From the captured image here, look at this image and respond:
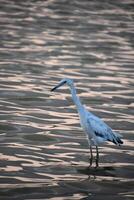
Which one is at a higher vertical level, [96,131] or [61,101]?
[96,131]

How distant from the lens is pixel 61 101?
67.5 ft

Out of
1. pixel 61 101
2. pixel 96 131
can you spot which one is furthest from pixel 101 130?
pixel 61 101

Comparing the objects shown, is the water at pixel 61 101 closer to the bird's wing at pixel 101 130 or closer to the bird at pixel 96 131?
the bird at pixel 96 131

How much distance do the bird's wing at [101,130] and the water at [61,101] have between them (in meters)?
0.49

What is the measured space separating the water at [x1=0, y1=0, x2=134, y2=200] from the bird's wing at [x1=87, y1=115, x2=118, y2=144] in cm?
49

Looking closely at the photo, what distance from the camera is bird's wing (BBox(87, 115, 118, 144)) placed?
1516 cm

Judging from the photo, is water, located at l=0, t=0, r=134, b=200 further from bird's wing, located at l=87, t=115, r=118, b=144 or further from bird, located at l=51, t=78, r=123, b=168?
bird's wing, located at l=87, t=115, r=118, b=144

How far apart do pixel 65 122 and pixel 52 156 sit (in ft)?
10.3

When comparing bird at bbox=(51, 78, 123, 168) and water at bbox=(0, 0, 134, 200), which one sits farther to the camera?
bird at bbox=(51, 78, 123, 168)

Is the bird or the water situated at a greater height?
the bird

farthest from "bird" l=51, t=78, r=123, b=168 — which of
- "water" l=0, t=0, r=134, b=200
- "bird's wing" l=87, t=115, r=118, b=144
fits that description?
"water" l=0, t=0, r=134, b=200

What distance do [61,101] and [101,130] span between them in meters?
5.46

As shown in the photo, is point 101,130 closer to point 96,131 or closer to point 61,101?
point 96,131

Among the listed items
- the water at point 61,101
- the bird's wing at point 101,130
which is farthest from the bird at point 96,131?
the water at point 61,101
